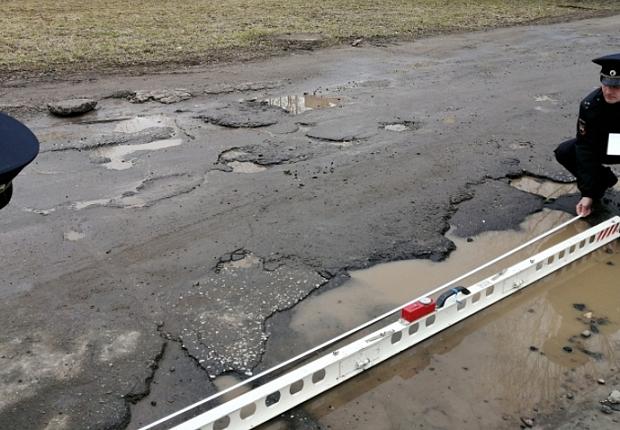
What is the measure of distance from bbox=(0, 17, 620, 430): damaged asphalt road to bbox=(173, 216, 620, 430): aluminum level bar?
17.0 inches

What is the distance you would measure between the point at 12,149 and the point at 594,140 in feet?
15.1

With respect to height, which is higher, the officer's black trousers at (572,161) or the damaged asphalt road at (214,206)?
the officer's black trousers at (572,161)

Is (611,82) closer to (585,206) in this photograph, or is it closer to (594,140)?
(594,140)

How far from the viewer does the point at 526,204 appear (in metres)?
5.63

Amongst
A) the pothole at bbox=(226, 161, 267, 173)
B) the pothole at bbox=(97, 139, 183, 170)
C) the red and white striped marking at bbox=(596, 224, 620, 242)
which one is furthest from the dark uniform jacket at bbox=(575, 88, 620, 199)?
the pothole at bbox=(97, 139, 183, 170)

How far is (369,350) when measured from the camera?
3.57 meters

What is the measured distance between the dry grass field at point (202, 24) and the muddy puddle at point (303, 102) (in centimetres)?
274

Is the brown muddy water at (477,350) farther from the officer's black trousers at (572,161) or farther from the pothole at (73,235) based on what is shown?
the pothole at (73,235)

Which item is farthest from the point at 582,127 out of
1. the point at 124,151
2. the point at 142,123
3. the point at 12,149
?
the point at 142,123

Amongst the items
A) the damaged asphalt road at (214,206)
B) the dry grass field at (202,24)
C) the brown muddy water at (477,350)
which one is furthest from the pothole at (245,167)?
the dry grass field at (202,24)

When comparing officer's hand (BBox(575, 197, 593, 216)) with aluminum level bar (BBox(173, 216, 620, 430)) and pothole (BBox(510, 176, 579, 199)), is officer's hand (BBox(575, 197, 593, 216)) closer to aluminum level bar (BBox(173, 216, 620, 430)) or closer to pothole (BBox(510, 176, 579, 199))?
aluminum level bar (BBox(173, 216, 620, 430))

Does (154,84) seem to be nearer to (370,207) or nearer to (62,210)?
(62,210)

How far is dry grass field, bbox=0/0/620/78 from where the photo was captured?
10.7 m

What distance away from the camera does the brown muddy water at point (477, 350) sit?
132 inches
